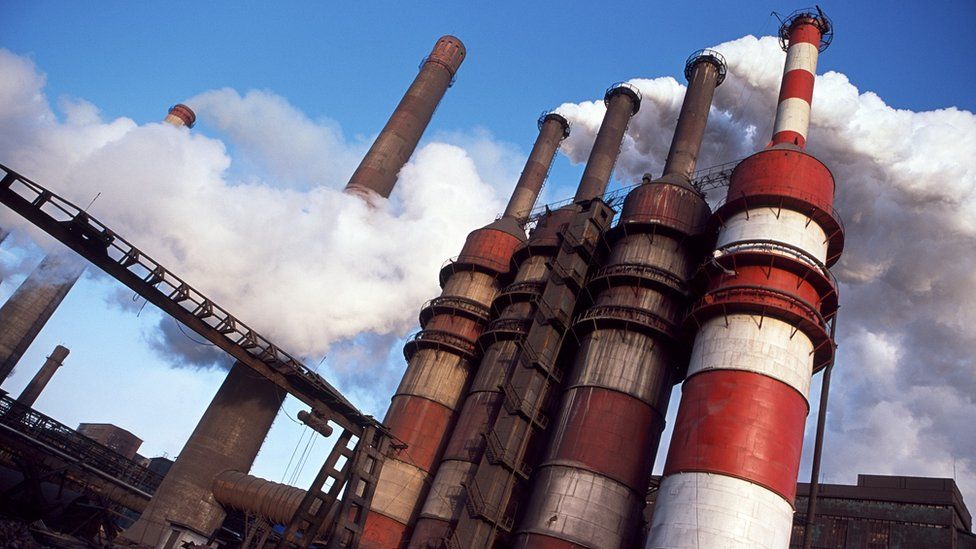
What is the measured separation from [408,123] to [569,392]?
28956 millimetres

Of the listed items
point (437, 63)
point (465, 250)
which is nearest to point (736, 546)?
point (465, 250)

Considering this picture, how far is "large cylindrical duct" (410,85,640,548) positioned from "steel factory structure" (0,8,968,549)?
104mm

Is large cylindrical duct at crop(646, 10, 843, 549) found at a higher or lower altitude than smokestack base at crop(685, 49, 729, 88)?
lower

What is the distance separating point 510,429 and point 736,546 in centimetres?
1039

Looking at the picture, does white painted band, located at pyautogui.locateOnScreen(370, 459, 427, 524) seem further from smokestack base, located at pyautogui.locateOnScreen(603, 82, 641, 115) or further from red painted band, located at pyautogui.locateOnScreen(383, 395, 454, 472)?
smokestack base, located at pyautogui.locateOnScreen(603, 82, 641, 115)

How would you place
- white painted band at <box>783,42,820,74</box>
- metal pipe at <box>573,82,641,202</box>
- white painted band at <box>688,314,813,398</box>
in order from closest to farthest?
1. white painted band at <box>688,314,813,398</box>
2. white painted band at <box>783,42,820,74</box>
3. metal pipe at <box>573,82,641,202</box>

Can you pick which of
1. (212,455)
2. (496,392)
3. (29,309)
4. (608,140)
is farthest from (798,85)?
(29,309)

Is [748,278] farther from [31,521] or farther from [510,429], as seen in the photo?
[31,521]

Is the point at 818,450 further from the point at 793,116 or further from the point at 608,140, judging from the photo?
the point at 608,140

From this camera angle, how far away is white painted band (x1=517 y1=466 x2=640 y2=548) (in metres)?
23.8

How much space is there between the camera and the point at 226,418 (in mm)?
32781

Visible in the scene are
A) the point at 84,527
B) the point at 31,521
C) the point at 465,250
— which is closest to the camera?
the point at 31,521

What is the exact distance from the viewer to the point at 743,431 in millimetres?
21953

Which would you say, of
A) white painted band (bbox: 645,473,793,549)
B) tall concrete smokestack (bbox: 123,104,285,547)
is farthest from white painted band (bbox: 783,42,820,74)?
tall concrete smokestack (bbox: 123,104,285,547)
